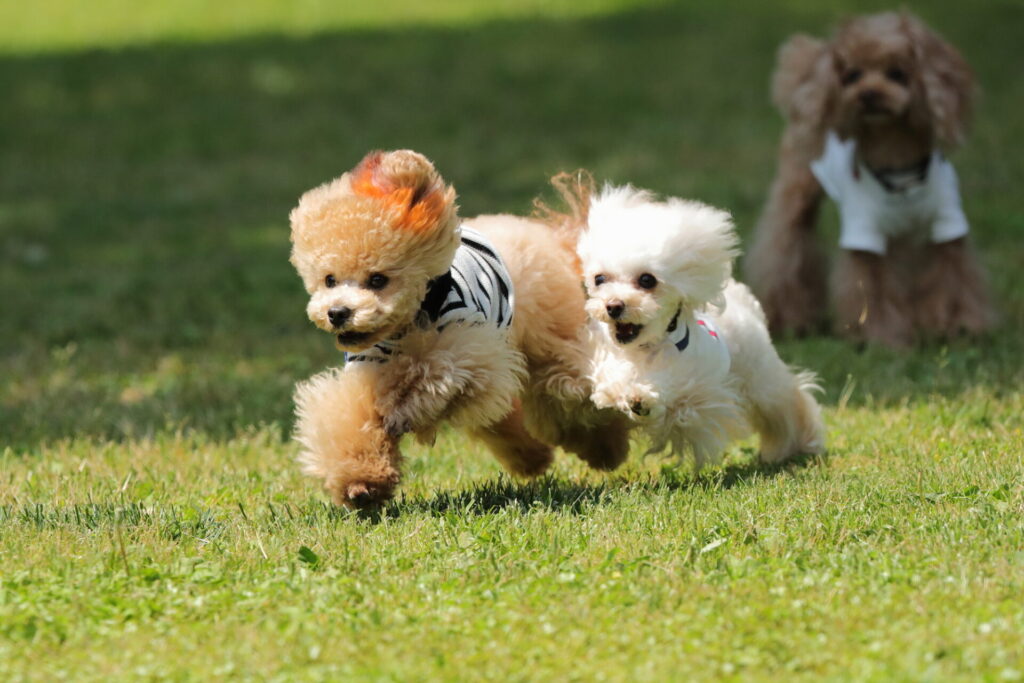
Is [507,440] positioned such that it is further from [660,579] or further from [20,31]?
[20,31]

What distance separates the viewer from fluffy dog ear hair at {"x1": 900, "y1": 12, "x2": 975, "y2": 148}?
315 inches

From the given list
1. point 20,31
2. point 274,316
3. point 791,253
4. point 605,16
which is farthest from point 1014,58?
point 20,31

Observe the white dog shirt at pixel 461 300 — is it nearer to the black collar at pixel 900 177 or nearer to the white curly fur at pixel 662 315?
the white curly fur at pixel 662 315

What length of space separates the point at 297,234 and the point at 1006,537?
102 inches

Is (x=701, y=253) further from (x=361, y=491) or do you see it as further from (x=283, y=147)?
(x=283, y=147)

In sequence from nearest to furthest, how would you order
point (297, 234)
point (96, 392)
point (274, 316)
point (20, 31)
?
1. point (297, 234)
2. point (96, 392)
3. point (274, 316)
4. point (20, 31)

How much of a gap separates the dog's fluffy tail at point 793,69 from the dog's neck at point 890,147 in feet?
1.78

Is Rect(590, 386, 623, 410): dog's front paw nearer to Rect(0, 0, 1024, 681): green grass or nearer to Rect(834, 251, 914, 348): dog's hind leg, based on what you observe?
Rect(0, 0, 1024, 681): green grass

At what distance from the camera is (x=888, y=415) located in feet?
21.9

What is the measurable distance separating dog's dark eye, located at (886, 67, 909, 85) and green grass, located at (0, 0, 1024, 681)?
5.21 feet

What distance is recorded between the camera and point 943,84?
805 centimetres

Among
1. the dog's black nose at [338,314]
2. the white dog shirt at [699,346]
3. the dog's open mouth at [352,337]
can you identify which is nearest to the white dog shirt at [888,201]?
the white dog shirt at [699,346]

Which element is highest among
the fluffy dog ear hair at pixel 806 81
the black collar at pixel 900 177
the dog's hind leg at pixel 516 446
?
the fluffy dog ear hair at pixel 806 81

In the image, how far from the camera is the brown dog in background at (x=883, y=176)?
8.07 m
